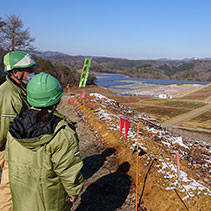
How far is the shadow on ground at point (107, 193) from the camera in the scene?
460 centimetres

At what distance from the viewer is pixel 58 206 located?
2.33 meters

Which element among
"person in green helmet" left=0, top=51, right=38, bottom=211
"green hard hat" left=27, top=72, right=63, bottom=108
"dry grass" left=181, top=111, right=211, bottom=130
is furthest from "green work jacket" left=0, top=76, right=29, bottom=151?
"dry grass" left=181, top=111, right=211, bottom=130

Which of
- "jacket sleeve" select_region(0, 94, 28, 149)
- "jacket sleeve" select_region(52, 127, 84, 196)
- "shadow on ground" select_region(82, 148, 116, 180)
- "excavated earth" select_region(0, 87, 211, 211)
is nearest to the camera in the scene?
"jacket sleeve" select_region(52, 127, 84, 196)

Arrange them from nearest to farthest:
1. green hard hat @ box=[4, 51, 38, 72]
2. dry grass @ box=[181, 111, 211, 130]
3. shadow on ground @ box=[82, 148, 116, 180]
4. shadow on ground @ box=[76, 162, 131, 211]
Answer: green hard hat @ box=[4, 51, 38, 72] < shadow on ground @ box=[76, 162, 131, 211] < shadow on ground @ box=[82, 148, 116, 180] < dry grass @ box=[181, 111, 211, 130]

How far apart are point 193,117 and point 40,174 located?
34.2 metres

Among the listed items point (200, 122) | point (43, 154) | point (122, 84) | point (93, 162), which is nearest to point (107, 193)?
point (93, 162)

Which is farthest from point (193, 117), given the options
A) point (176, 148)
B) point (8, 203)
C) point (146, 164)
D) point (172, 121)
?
point (8, 203)

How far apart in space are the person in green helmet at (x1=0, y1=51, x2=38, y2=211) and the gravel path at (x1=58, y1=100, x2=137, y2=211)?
79.0 inches

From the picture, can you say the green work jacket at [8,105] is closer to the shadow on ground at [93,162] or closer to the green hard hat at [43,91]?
the green hard hat at [43,91]

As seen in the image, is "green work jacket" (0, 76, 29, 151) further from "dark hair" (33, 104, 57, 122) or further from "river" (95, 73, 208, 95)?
"river" (95, 73, 208, 95)

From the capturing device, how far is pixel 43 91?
221cm

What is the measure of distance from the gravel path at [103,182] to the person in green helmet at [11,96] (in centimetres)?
201

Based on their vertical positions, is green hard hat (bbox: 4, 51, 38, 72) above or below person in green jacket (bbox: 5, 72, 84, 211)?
above

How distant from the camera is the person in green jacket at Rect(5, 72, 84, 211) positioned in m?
2.14
